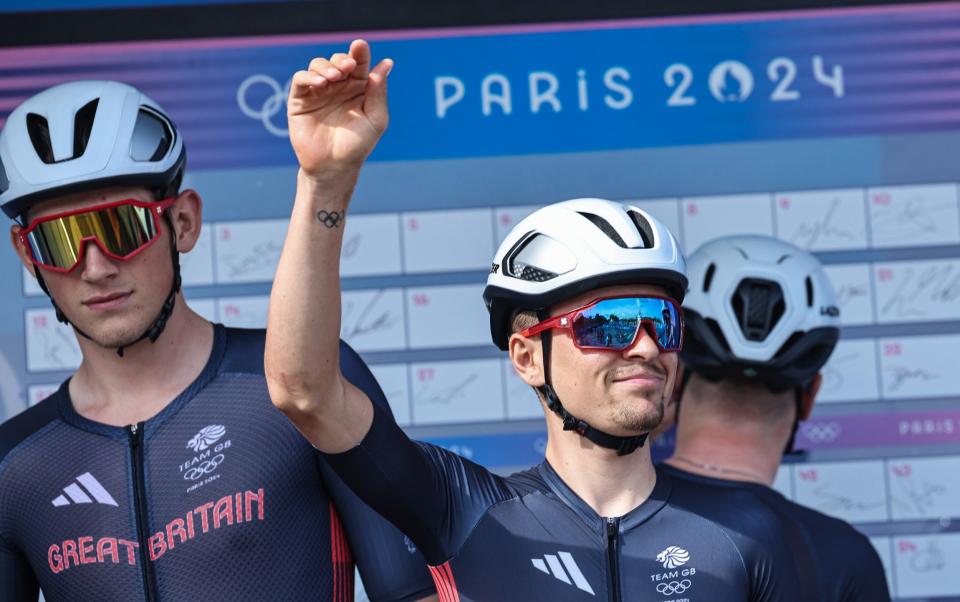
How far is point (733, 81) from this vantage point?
448cm

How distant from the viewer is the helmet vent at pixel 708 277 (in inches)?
156

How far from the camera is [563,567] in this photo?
2979 millimetres

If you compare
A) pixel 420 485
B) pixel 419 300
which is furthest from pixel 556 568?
pixel 419 300

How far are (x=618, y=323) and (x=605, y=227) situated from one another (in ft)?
0.86

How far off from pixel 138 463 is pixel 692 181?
2040 mm

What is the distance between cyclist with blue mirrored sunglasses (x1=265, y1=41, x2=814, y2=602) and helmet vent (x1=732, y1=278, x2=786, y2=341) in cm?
73

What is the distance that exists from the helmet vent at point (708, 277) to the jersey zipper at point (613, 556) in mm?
1095

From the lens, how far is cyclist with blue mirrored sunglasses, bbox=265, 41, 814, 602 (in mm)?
2857

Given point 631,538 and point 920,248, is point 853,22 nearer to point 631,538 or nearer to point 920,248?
point 920,248

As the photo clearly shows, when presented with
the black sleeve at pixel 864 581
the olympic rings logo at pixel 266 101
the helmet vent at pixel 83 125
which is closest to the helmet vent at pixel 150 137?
the helmet vent at pixel 83 125

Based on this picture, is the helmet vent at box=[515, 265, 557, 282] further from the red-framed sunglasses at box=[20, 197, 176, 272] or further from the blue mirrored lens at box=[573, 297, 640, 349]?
the red-framed sunglasses at box=[20, 197, 176, 272]
